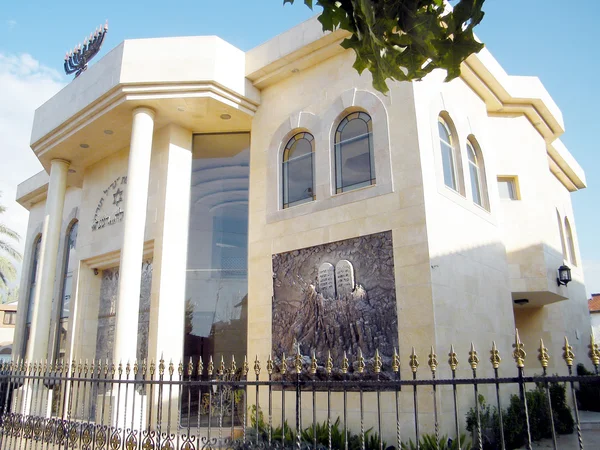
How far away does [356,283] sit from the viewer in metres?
9.72

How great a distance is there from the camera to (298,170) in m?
11.8

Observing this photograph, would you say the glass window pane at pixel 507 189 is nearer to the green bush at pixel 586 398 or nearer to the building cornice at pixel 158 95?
the green bush at pixel 586 398

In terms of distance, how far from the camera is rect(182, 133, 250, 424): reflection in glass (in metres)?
12.2

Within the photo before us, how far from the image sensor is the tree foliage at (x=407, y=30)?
3449 millimetres

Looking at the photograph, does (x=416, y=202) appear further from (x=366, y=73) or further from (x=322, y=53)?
(x=322, y=53)

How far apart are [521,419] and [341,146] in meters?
6.56

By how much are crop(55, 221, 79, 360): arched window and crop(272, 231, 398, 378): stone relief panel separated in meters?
8.14

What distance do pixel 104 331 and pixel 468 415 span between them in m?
10.2

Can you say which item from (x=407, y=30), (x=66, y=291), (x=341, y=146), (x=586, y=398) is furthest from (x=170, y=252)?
(x=586, y=398)

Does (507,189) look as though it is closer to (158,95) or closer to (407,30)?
(158,95)

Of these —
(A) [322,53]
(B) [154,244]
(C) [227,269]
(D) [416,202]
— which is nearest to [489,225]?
(D) [416,202]

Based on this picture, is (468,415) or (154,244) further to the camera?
(154,244)

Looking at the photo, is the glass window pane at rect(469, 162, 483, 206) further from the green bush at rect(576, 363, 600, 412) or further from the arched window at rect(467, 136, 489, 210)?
the green bush at rect(576, 363, 600, 412)

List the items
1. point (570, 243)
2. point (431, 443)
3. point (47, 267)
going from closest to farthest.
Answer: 1. point (431, 443)
2. point (47, 267)
3. point (570, 243)
